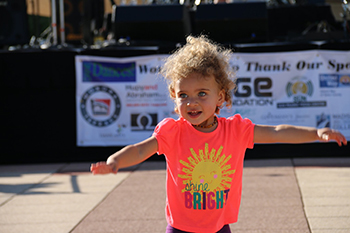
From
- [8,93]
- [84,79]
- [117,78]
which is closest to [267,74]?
[117,78]

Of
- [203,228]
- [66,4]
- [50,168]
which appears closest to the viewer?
[203,228]

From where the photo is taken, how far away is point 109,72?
8.06m

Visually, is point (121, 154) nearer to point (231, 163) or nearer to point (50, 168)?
point (231, 163)

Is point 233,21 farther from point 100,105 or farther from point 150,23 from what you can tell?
point 100,105

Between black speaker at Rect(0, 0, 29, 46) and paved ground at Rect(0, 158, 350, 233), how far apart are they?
10.2ft

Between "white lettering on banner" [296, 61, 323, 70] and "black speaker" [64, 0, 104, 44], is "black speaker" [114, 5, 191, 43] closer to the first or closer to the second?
"black speaker" [64, 0, 104, 44]

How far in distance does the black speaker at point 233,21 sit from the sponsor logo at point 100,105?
2.15 metres

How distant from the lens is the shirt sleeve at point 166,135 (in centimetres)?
253

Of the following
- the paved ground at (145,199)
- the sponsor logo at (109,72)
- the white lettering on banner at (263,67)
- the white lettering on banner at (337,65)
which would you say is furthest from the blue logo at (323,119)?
the sponsor logo at (109,72)

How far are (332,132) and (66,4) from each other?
530 inches

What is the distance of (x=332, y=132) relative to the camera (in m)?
2.35

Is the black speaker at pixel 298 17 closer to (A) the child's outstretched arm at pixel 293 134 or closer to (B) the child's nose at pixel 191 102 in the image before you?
(A) the child's outstretched arm at pixel 293 134

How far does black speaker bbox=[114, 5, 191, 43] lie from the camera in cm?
882

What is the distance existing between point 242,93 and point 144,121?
1.73 meters
